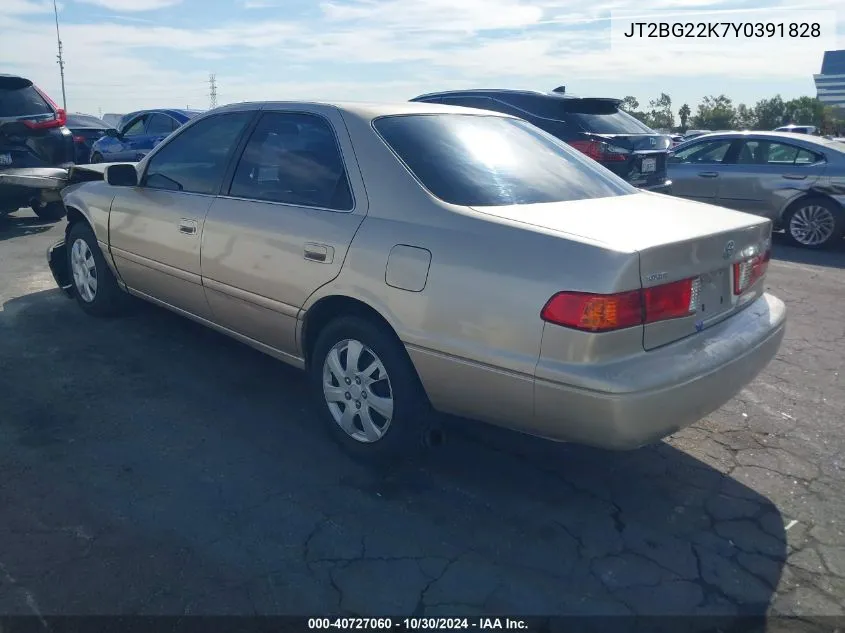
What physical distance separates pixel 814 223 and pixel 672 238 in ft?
24.6

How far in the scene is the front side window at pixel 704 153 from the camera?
10.2 m

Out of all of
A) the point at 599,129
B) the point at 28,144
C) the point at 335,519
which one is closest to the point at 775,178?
the point at 599,129

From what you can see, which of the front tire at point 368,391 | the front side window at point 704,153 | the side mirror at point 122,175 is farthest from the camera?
the front side window at point 704,153

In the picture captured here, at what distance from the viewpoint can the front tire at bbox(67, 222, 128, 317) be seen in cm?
541

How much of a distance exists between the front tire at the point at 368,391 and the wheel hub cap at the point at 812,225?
779 centimetres

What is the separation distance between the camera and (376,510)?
3164 millimetres

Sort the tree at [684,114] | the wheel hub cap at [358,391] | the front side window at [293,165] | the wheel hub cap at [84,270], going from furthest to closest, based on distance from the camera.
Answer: the tree at [684,114] < the wheel hub cap at [84,270] < the front side window at [293,165] < the wheel hub cap at [358,391]

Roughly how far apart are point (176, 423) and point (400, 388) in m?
1.41

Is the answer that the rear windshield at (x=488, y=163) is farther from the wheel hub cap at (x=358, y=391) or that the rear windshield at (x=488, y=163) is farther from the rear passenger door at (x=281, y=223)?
the wheel hub cap at (x=358, y=391)

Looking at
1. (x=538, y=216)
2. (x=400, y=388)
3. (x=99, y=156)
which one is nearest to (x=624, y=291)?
(x=538, y=216)

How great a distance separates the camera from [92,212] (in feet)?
17.6

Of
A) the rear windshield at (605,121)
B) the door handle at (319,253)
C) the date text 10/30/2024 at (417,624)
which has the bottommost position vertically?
the date text 10/30/2024 at (417,624)

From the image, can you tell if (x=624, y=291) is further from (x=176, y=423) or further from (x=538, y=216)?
(x=176, y=423)

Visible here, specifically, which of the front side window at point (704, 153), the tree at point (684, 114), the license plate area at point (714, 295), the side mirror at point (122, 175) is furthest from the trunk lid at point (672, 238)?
the tree at point (684, 114)
